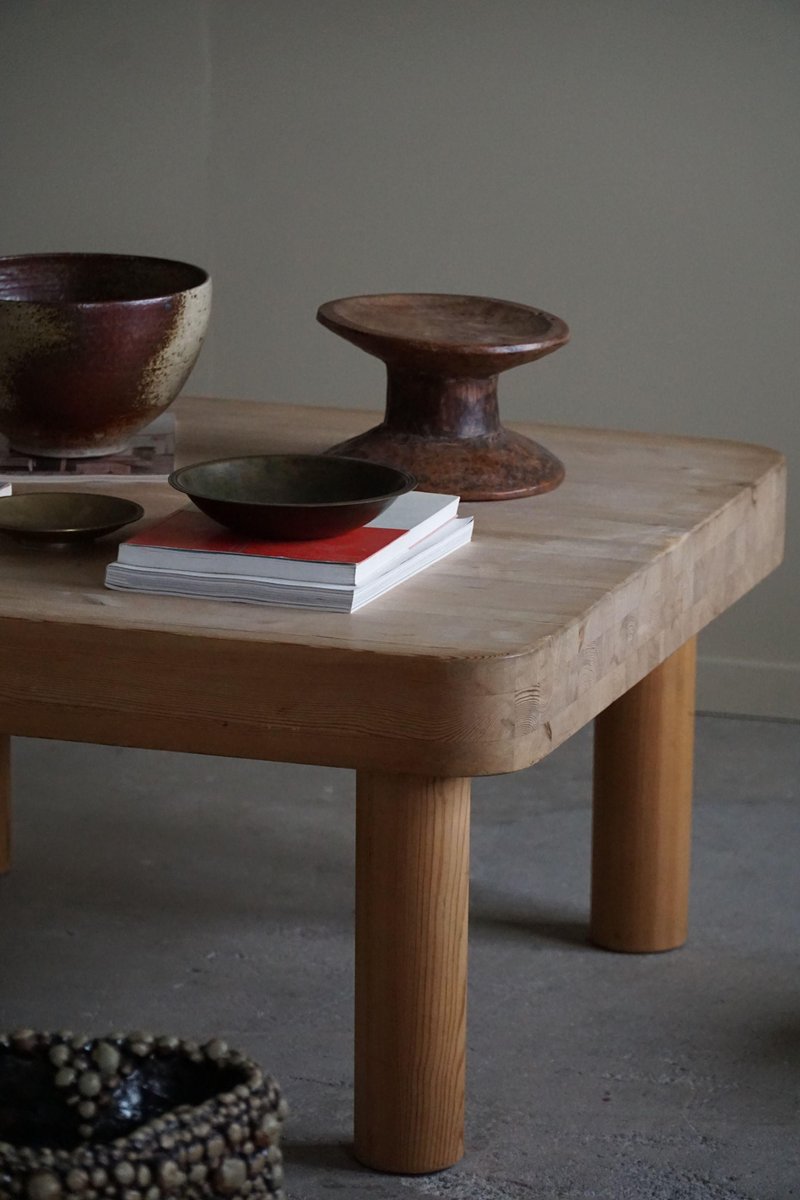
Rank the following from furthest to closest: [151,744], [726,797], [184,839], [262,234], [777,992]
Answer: [262,234] → [726,797] → [184,839] → [777,992] → [151,744]

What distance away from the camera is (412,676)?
1117 mm

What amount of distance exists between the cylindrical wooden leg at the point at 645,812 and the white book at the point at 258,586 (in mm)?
449

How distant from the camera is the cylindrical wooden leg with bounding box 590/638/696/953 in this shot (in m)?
1.66

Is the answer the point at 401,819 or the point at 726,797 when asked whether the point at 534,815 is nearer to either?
the point at 726,797

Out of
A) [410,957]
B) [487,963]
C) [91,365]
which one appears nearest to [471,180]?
[91,365]

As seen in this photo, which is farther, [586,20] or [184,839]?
[586,20]

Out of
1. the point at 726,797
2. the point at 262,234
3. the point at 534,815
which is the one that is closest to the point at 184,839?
the point at 534,815

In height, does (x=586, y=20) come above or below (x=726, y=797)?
above

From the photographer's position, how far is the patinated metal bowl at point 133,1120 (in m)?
0.81

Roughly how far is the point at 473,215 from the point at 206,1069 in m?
1.74

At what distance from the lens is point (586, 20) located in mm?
2377

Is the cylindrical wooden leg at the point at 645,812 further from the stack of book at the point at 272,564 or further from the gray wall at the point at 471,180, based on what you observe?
the gray wall at the point at 471,180

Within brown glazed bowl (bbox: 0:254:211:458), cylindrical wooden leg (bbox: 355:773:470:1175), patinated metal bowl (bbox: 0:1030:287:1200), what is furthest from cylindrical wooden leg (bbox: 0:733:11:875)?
patinated metal bowl (bbox: 0:1030:287:1200)

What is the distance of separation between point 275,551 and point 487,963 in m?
0.60
